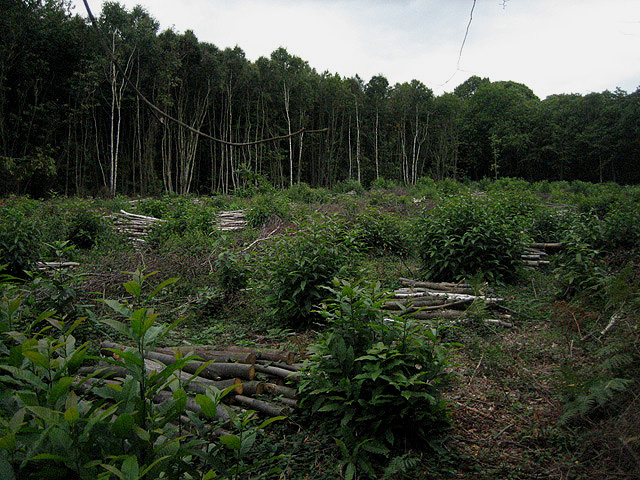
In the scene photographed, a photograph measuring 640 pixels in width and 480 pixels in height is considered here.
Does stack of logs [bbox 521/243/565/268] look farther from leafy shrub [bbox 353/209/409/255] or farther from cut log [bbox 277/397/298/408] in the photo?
cut log [bbox 277/397/298/408]

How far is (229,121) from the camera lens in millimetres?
27938

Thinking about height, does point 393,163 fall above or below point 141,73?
below

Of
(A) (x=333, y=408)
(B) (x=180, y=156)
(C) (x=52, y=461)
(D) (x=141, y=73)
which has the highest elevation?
(D) (x=141, y=73)

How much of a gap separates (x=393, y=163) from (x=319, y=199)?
23859 millimetres

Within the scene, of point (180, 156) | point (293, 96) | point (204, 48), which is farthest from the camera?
point (293, 96)

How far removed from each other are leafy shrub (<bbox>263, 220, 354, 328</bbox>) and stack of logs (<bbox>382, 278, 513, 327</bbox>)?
0.87 meters

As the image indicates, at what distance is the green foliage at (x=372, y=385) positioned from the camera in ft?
8.27

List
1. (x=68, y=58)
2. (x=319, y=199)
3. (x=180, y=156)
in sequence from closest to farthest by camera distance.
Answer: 1. (x=319, y=199)
2. (x=68, y=58)
3. (x=180, y=156)

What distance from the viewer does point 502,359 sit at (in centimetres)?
387

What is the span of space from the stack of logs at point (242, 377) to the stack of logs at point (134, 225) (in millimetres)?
7252

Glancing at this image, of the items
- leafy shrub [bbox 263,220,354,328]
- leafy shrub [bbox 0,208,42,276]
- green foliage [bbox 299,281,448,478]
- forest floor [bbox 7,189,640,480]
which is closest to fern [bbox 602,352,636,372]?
forest floor [bbox 7,189,640,480]

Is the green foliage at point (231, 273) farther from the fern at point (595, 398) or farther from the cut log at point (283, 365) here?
the fern at point (595, 398)

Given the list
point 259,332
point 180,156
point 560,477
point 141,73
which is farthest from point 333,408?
point 180,156

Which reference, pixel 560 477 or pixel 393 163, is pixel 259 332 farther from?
pixel 393 163
